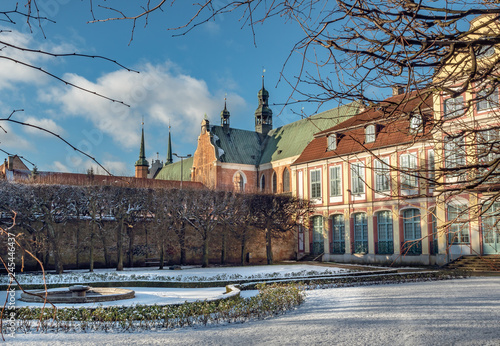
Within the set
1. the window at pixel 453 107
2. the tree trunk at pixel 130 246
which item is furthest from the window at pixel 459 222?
the tree trunk at pixel 130 246

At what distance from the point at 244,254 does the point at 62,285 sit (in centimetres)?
1519

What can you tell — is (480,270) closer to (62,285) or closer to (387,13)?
(62,285)

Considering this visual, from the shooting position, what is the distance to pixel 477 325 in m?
9.50

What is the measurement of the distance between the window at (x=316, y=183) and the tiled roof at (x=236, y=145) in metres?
16.1

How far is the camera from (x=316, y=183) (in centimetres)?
3578

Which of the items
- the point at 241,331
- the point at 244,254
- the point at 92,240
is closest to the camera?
the point at 241,331

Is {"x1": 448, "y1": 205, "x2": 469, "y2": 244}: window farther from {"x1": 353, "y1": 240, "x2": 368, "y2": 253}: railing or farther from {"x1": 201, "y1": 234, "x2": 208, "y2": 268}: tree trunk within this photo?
{"x1": 201, "y1": 234, "x2": 208, "y2": 268}: tree trunk

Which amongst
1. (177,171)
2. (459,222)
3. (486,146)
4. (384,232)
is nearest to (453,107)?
(486,146)

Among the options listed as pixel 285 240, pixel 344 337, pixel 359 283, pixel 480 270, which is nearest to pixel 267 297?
pixel 344 337

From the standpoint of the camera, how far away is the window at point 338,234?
33562 mm

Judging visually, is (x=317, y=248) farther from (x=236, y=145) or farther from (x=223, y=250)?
(x=236, y=145)

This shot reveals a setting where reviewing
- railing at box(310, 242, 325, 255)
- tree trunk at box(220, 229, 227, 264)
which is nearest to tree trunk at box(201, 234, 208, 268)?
tree trunk at box(220, 229, 227, 264)

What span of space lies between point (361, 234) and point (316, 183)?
526cm

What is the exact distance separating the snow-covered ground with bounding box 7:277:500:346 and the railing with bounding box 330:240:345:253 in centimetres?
2028
